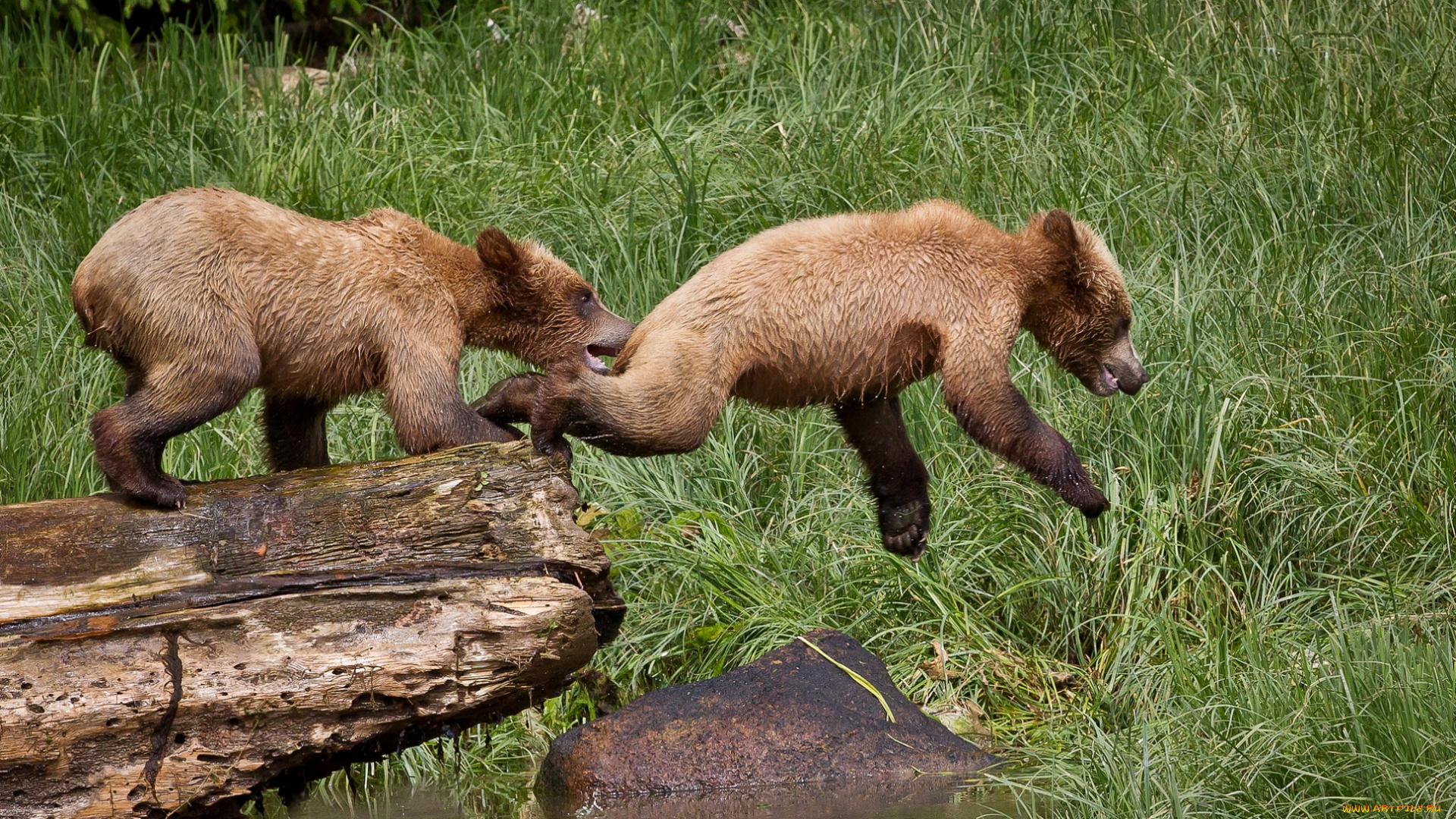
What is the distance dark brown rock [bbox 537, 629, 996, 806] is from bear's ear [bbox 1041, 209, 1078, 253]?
2064 millimetres

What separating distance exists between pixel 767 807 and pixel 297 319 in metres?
2.56

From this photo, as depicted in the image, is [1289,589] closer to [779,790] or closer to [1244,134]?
[779,790]

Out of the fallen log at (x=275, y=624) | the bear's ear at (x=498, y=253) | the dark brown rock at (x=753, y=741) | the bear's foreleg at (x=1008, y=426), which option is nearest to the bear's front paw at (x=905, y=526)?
the bear's foreleg at (x=1008, y=426)

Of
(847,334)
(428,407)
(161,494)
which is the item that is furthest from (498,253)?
(161,494)

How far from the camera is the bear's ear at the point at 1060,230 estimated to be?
503 cm

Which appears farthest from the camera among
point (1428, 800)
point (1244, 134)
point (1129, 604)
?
point (1244, 134)

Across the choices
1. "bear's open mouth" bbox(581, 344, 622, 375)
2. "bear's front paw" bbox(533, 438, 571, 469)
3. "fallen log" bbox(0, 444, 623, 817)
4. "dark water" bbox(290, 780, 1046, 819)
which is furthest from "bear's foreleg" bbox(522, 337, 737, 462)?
"dark water" bbox(290, 780, 1046, 819)

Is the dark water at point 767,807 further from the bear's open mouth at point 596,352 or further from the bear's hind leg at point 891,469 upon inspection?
the bear's open mouth at point 596,352

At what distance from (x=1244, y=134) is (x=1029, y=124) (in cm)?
131

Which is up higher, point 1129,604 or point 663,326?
point 663,326

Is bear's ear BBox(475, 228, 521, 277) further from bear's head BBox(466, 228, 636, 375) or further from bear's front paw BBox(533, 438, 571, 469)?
bear's front paw BBox(533, 438, 571, 469)

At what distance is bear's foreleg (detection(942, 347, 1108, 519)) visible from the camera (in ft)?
15.6

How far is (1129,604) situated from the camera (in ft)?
20.5

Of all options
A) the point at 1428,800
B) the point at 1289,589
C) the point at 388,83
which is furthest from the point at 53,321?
the point at 1428,800
